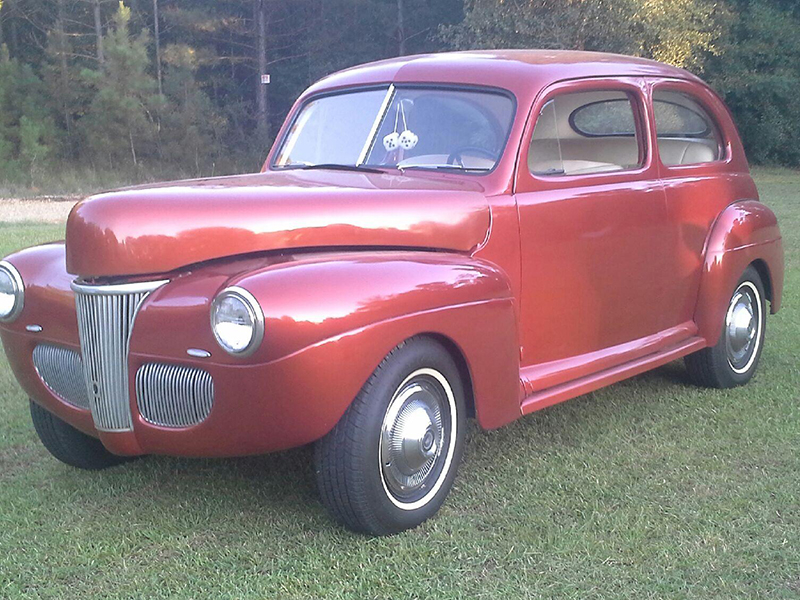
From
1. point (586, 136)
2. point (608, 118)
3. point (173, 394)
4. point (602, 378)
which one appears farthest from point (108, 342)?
point (608, 118)

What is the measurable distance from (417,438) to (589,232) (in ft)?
Answer: 4.63

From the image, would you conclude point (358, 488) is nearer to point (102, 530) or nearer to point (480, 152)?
point (102, 530)

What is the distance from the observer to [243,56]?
1414 inches

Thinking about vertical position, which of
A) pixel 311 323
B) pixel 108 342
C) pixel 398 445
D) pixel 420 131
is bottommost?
pixel 398 445

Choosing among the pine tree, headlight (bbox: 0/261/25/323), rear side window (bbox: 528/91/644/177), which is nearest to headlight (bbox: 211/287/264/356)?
headlight (bbox: 0/261/25/323)

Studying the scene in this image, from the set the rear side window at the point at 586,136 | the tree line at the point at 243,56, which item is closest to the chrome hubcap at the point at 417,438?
the rear side window at the point at 586,136

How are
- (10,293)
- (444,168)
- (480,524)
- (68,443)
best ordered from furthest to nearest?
(444,168) → (68,443) → (10,293) → (480,524)

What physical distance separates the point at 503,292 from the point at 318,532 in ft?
3.72

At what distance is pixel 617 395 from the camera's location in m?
5.05

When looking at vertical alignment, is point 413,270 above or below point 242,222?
below

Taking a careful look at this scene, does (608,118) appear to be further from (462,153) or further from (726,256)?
(462,153)

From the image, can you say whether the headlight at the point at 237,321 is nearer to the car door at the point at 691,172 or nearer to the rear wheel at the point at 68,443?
the rear wheel at the point at 68,443

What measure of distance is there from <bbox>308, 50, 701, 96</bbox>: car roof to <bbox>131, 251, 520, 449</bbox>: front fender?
117 cm

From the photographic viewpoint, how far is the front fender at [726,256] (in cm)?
486
